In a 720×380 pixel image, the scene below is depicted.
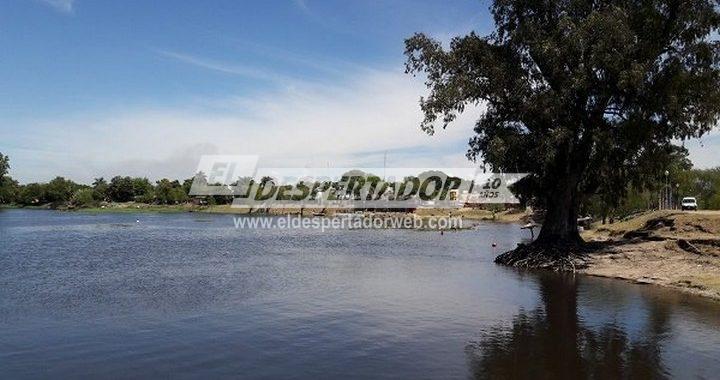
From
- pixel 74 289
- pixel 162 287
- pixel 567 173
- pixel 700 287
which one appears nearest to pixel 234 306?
pixel 162 287

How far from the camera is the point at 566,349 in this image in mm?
20000

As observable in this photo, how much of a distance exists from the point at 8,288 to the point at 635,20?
42242 mm

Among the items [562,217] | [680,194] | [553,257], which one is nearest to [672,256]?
[553,257]

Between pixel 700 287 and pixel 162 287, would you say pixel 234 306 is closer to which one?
pixel 162 287

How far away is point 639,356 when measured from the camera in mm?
19016

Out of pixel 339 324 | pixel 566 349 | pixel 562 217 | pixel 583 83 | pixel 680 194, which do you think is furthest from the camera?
pixel 680 194

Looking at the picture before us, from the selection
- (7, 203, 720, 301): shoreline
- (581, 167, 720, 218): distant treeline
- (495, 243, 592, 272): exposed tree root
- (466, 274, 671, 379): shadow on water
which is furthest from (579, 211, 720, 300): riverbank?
(581, 167, 720, 218): distant treeline

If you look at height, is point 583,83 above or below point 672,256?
above

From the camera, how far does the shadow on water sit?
17.4m

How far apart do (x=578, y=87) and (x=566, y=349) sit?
23166 millimetres

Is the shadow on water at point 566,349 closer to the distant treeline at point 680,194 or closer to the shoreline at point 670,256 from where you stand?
the shoreline at point 670,256

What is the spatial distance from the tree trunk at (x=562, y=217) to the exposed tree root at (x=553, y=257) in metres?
0.71

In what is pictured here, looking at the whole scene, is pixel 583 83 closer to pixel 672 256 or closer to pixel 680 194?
pixel 672 256

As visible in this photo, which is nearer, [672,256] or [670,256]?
[672,256]
